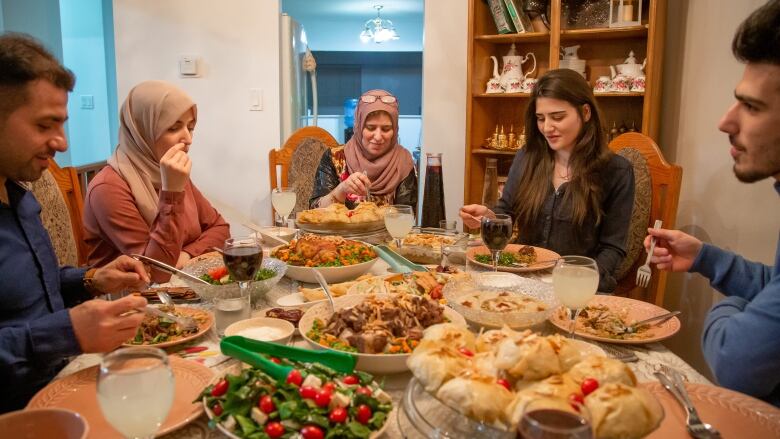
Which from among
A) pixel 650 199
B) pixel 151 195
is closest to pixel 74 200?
pixel 151 195

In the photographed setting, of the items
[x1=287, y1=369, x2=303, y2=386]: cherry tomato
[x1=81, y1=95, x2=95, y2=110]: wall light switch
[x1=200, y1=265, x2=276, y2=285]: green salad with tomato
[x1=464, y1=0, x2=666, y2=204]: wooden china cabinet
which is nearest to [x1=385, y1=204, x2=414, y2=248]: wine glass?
[x1=200, y1=265, x2=276, y2=285]: green salad with tomato

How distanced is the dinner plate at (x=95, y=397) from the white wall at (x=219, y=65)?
3.22 m

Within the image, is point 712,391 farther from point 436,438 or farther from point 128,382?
point 128,382

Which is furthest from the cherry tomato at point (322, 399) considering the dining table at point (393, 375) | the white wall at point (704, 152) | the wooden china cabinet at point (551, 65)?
the wooden china cabinet at point (551, 65)

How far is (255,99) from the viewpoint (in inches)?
165

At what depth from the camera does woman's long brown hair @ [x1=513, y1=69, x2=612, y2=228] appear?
2355mm

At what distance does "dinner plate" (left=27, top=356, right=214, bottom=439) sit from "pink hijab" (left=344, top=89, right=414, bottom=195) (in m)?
2.13

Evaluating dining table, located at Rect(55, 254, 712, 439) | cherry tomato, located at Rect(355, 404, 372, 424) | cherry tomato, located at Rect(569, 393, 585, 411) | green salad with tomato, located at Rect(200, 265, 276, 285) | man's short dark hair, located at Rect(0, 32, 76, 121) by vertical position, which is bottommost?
dining table, located at Rect(55, 254, 712, 439)

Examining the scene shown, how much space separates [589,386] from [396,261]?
101 centimetres

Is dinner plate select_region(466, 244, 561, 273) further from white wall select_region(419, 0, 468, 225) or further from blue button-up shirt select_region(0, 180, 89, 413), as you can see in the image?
white wall select_region(419, 0, 468, 225)

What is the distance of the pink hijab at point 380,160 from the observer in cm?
311

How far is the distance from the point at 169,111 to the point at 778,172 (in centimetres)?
192

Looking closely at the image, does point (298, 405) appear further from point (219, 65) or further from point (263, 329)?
point (219, 65)

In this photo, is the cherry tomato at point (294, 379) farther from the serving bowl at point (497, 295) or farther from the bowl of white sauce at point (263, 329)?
the serving bowl at point (497, 295)
